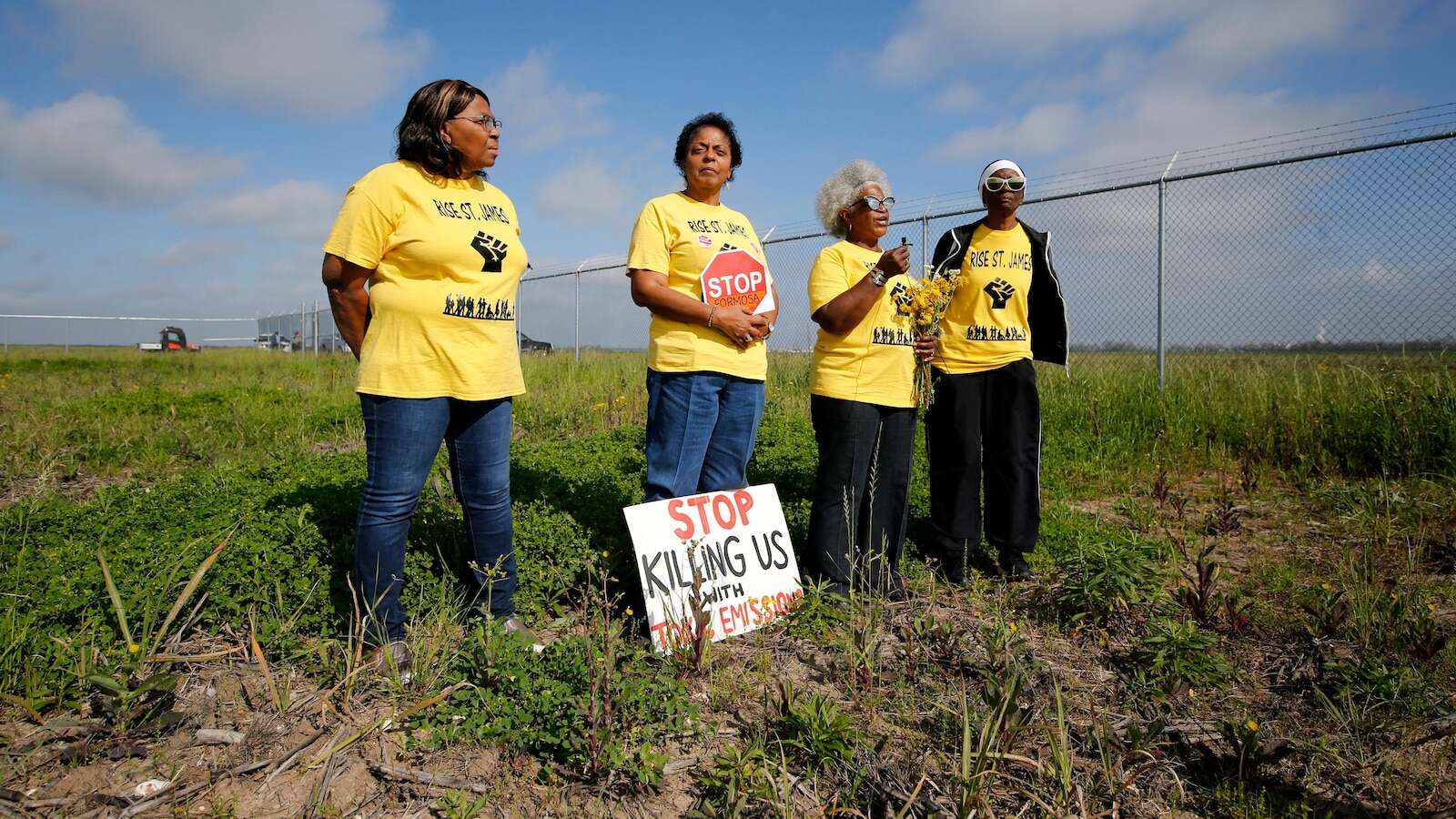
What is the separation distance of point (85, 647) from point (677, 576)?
6.23ft

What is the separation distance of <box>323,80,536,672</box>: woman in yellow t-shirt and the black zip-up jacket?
2158mm

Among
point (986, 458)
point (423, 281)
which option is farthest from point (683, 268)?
point (986, 458)

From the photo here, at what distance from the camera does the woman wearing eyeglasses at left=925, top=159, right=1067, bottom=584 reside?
3709 millimetres

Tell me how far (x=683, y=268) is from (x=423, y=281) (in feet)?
3.29

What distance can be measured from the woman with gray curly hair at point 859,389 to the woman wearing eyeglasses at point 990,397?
401 millimetres

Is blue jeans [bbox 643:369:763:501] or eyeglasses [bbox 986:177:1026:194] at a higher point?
eyeglasses [bbox 986:177:1026:194]

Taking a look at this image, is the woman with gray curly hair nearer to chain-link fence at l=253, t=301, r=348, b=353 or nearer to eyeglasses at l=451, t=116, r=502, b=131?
eyeglasses at l=451, t=116, r=502, b=131

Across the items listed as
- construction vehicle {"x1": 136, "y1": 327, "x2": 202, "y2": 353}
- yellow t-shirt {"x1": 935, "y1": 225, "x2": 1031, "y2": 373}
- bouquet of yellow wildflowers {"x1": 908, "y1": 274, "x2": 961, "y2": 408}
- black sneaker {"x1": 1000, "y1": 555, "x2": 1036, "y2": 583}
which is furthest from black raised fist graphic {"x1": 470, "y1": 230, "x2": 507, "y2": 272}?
construction vehicle {"x1": 136, "y1": 327, "x2": 202, "y2": 353}

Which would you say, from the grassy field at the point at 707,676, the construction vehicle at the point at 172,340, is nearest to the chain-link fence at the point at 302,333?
the construction vehicle at the point at 172,340

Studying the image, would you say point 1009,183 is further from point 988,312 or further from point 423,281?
point 423,281

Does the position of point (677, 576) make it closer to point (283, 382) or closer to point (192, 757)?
point (192, 757)

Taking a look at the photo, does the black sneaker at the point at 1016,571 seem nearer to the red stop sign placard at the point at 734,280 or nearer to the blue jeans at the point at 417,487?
the red stop sign placard at the point at 734,280

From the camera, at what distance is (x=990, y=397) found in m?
3.77

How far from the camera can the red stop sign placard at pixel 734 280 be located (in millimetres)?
3113
